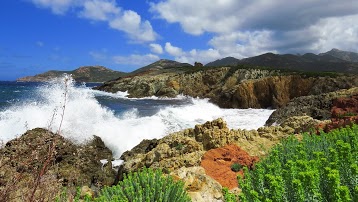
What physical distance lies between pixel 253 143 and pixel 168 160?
152 inches

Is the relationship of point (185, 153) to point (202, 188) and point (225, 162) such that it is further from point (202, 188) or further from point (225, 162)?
point (202, 188)

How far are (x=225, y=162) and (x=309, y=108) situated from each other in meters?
14.5

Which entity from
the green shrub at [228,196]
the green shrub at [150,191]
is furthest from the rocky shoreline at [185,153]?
the green shrub at [228,196]

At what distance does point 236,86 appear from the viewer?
52.3 metres

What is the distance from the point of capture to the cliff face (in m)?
47.2

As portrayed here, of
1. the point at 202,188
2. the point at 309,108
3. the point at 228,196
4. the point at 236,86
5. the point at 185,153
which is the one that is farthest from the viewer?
the point at 236,86

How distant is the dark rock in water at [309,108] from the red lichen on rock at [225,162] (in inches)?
439

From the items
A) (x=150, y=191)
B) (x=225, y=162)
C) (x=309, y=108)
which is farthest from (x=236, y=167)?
(x=309, y=108)

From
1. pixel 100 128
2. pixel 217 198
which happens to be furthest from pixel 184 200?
pixel 100 128

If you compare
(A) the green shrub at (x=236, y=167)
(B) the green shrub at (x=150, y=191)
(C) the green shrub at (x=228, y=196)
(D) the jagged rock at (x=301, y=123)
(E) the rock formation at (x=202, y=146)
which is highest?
(C) the green shrub at (x=228, y=196)

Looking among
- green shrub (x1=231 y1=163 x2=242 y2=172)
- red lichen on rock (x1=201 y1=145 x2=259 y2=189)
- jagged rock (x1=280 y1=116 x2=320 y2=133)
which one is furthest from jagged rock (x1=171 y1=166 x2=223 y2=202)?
jagged rock (x1=280 y1=116 x2=320 y2=133)

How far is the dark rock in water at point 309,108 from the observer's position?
22016 mm

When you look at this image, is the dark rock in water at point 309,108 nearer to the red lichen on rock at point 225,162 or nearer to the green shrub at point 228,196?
the red lichen on rock at point 225,162

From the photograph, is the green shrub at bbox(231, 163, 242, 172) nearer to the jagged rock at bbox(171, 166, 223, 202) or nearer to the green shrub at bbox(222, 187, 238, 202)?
the jagged rock at bbox(171, 166, 223, 202)
